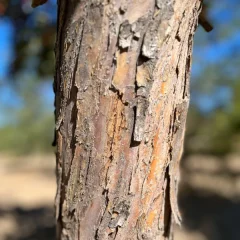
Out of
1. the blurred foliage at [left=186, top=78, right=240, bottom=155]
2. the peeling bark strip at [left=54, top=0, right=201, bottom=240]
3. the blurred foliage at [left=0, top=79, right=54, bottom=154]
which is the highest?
the peeling bark strip at [left=54, top=0, right=201, bottom=240]

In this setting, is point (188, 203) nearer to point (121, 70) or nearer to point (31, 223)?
point (31, 223)

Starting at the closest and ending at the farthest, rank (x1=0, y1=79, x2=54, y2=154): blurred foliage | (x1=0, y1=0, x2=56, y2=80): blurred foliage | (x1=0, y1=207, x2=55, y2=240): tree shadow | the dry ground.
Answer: (x1=0, y1=0, x2=56, y2=80): blurred foliage, (x1=0, y1=207, x2=55, y2=240): tree shadow, the dry ground, (x1=0, y1=79, x2=54, y2=154): blurred foliage

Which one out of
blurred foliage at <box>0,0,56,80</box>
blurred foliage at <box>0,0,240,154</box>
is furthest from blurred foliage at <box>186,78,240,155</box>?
blurred foliage at <box>0,0,56,80</box>

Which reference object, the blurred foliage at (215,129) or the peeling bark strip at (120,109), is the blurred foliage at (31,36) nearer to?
the peeling bark strip at (120,109)

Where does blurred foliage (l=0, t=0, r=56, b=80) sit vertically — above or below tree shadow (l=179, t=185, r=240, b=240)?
above

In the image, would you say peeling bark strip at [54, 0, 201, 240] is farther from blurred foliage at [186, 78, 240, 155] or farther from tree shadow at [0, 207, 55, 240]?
blurred foliage at [186, 78, 240, 155]

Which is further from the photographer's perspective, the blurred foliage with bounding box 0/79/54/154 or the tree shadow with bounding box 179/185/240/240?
the blurred foliage with bounding box 0/79/54/154

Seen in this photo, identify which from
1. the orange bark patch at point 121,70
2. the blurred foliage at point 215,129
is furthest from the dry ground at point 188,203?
the orange bark patch at point 121,70
